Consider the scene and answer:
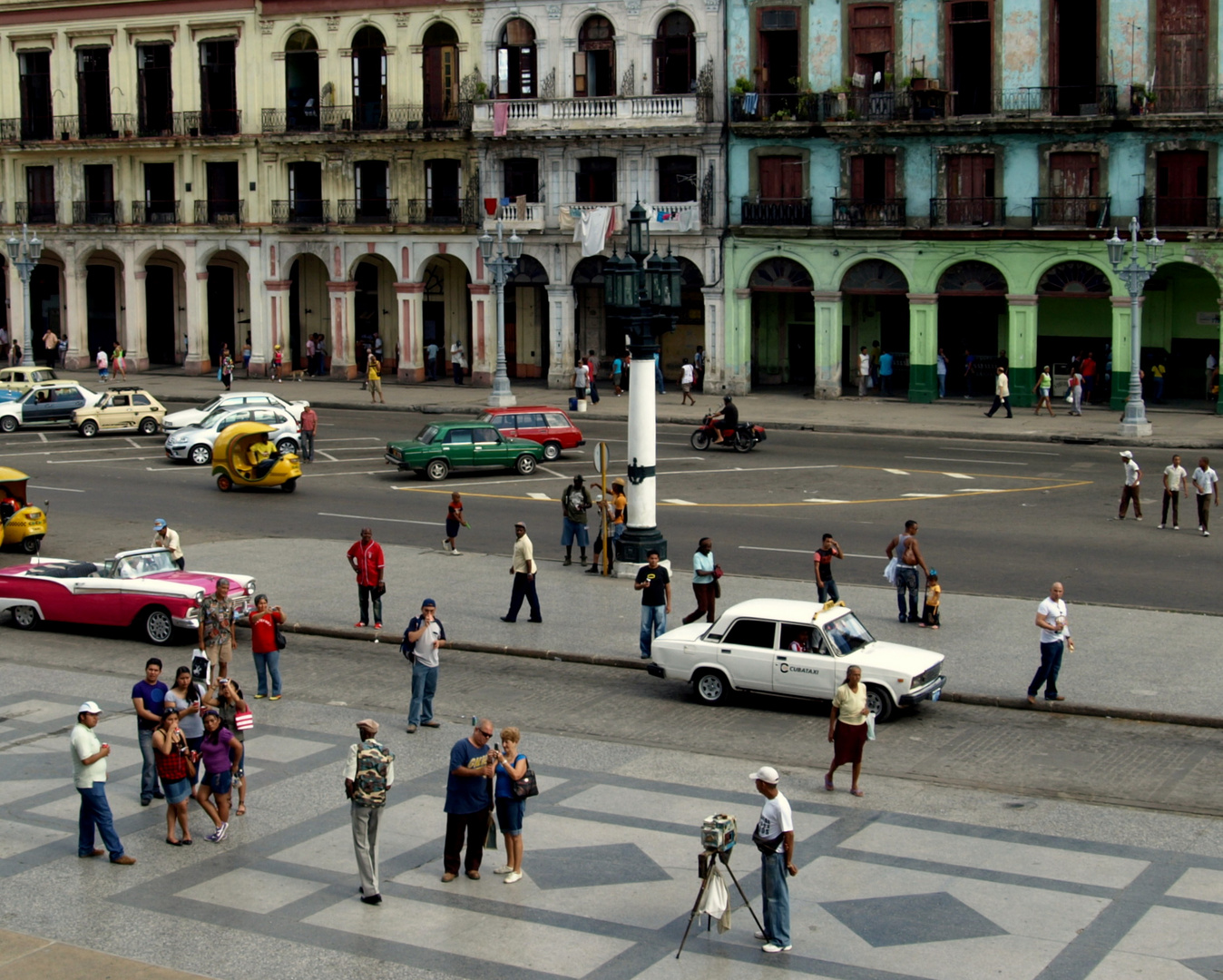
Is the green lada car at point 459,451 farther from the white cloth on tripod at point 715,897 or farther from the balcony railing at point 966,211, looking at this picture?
the white cloth on tripod at point 715,897

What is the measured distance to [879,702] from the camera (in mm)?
20875

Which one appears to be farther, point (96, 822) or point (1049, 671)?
point (1049, 671)

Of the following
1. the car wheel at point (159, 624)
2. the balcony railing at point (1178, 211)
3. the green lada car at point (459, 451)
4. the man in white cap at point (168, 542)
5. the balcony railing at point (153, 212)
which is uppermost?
the balcony railing at point (153, 212)

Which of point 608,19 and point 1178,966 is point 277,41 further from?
point 1178,966

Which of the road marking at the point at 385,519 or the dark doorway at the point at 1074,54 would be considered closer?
the road marking at the point at 385,519

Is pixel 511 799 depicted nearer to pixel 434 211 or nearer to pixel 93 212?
pixel 434 211

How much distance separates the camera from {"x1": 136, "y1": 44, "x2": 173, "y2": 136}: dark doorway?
6512 centimetres

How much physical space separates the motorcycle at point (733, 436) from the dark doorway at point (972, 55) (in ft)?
48.1

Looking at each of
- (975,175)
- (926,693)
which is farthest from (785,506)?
(975,175)

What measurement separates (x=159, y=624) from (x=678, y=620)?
7.79m

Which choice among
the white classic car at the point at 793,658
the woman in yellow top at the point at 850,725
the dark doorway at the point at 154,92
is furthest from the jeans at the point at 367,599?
the dark doorway at the point at 154,92

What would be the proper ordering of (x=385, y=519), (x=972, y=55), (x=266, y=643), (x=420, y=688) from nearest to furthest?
1. (x=420, y=688)
2. (x=266, y=643)
3. (x=385, y=519)
4. (x=972, y=55)

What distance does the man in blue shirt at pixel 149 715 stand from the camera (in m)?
17.7

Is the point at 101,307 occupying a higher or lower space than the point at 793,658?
higher
